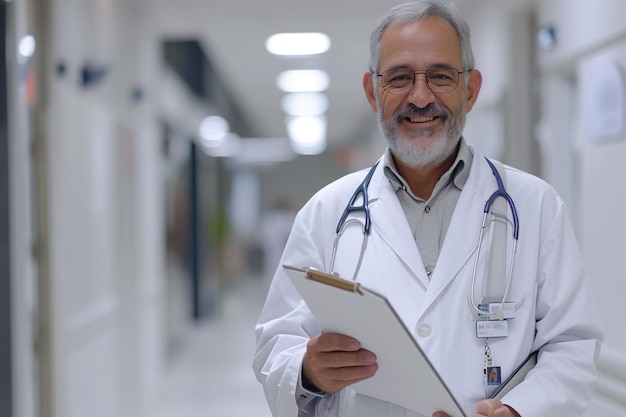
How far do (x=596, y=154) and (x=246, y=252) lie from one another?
1924 cm

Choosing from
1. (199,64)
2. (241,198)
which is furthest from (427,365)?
(241,198)

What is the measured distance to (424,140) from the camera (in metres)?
1.78

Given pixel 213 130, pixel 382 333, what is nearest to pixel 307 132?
pixel 213 130

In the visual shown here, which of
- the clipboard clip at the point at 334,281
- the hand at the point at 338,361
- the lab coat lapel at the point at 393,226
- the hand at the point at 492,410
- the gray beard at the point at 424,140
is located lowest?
the hand at the point at 492,410

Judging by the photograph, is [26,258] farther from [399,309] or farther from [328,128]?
[328,128]

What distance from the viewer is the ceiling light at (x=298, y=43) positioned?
7034 mm

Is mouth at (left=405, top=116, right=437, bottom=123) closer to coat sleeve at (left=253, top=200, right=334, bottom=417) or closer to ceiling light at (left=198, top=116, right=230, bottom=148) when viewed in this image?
coat sleeve at (left=253, top=200, right=334, bottom=417)

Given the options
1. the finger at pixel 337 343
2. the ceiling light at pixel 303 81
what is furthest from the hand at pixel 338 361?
the ceiling light at pixel 303 81

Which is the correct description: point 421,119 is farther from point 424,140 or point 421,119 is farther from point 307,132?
point 307,132

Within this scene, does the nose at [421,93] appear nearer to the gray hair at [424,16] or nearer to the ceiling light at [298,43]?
the gray hair at [424,16]

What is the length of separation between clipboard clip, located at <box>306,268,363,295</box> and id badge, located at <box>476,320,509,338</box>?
392 mm

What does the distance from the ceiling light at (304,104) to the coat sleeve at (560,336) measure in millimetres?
9599

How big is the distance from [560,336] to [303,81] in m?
8.46

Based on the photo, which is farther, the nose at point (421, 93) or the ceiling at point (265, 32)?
the ceiling at point (265, 32)
